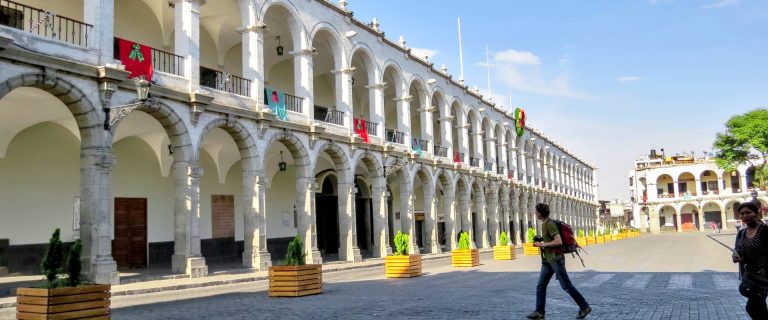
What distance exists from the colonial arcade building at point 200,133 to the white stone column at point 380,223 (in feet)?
0.20

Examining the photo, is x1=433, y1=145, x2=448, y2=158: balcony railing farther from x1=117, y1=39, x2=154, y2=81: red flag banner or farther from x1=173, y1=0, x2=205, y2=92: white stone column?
x1=117, y1=39, x2=154, y2=81: red flag banner

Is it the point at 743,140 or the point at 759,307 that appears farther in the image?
the point at 743,140

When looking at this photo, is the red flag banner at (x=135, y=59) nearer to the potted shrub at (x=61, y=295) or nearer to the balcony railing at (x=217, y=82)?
the balcony railing at (x=217, y=82)

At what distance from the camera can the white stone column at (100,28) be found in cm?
1378

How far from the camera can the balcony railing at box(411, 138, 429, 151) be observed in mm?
30109

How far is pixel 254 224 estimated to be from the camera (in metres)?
18.3

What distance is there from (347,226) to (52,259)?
15.2m

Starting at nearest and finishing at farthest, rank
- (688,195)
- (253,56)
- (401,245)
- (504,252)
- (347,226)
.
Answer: (401,245), (253,56), (347,226), (504,252), (688,195)

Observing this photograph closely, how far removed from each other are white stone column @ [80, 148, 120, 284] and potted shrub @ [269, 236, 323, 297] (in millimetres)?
4014

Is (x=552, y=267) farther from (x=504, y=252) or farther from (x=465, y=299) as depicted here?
(x=504, y=252)

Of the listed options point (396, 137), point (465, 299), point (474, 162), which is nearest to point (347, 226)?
point (396, 137)

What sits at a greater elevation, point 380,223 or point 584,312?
point 380,223

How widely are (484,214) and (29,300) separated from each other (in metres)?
31.3

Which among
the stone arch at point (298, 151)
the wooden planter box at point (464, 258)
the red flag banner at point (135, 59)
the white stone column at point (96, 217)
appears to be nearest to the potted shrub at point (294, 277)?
the white stone column at point (96, 217)
